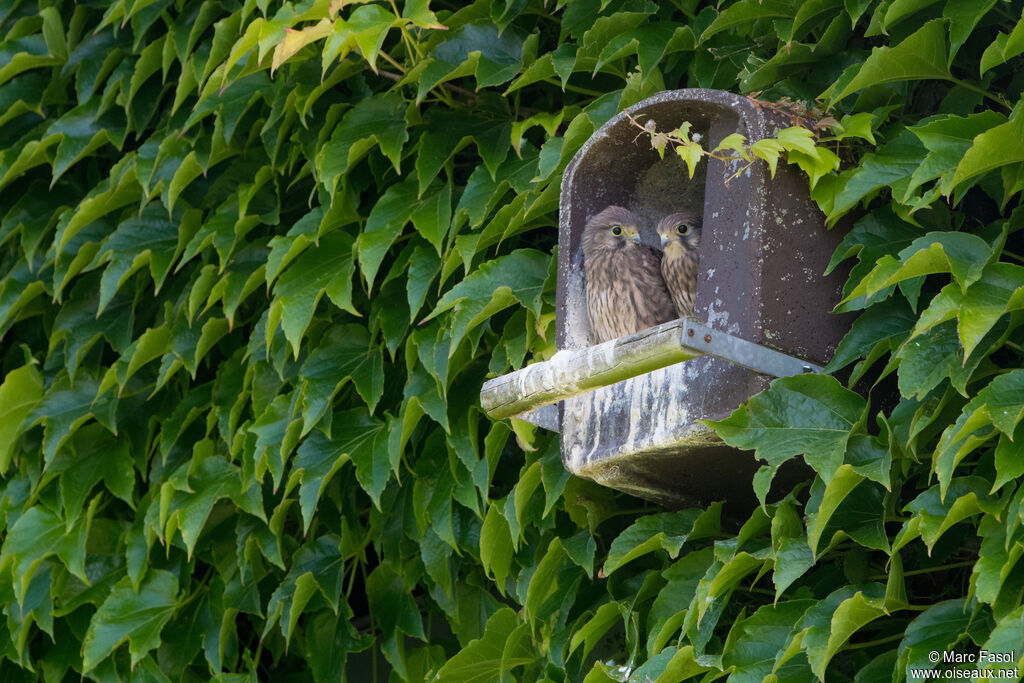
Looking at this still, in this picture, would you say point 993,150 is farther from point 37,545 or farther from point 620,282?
point 37,545

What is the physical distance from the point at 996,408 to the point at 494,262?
845mm

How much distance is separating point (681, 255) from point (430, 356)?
48 centimetres

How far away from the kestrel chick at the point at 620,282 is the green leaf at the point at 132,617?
40.7 inches

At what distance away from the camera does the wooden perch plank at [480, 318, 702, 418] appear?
1.51 metres

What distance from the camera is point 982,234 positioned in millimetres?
1699

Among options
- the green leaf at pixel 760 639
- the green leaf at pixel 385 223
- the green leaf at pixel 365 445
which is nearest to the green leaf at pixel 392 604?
the green leaf at pixel 365 445

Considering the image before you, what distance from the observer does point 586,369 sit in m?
1.60

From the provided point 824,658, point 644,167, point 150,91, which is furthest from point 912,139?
point 150,91

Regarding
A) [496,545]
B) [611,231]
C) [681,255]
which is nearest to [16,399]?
[496,545]

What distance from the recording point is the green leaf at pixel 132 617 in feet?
8.03

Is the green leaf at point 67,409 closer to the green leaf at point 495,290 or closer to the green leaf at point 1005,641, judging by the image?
the green leaf at point 495,290

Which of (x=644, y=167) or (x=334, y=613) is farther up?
(x=644, y=167)

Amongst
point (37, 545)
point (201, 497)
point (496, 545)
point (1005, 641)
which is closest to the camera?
point (1005, 641)

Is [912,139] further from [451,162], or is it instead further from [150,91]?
[150,91]
